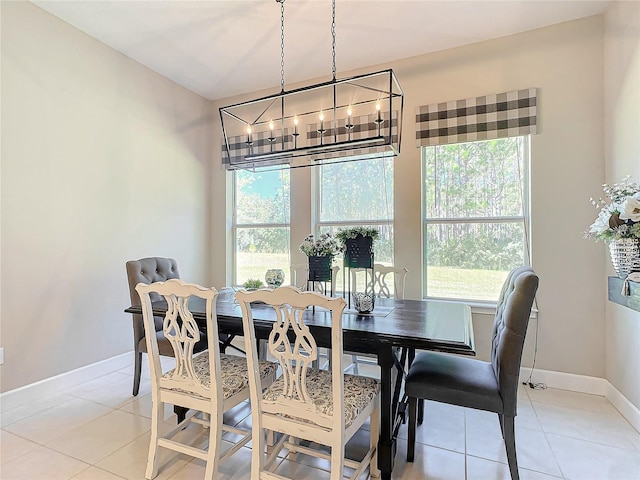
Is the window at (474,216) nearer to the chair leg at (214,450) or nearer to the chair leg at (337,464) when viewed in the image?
the chair leg at (337,464)

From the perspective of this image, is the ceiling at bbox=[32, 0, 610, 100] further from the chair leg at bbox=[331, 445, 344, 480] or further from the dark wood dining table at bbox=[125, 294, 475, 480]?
the chair leg at bbox=[331, 445, 344, 480]

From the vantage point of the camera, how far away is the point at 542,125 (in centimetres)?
289

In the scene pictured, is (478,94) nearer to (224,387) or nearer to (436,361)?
(436,361)

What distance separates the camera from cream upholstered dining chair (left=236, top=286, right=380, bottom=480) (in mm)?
1442

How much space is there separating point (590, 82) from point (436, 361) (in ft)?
8.45

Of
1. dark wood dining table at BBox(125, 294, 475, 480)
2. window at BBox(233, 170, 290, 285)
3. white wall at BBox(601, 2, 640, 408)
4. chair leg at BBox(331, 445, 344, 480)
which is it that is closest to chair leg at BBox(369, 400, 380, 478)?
dark wood dining table at BBox(125, 294, 475, 480)

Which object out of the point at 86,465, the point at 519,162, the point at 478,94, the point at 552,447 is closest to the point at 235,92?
the point at 478,94

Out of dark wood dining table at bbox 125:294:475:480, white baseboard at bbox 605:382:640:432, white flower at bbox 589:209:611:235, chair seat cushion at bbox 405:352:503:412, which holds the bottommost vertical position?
white baseboard at bbox 605:382:640:432

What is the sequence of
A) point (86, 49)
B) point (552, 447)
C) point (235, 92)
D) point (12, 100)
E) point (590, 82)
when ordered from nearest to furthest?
point (552, 447)
point (12, 100)
point (590, 82)
point (86, 49)
point (235, 92)

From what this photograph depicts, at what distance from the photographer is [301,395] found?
5.05 feet

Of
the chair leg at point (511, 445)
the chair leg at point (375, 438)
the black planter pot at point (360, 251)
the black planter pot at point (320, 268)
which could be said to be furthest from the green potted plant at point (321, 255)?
the chair leg at point (511, 445)

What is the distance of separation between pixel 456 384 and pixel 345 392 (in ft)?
1.96

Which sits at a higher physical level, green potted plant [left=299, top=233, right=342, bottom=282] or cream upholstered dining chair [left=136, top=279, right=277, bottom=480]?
green potted plant [left=299, top=233, right=342, bottom=282]

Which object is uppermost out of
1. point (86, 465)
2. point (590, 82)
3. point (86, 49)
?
point (86, 49)
